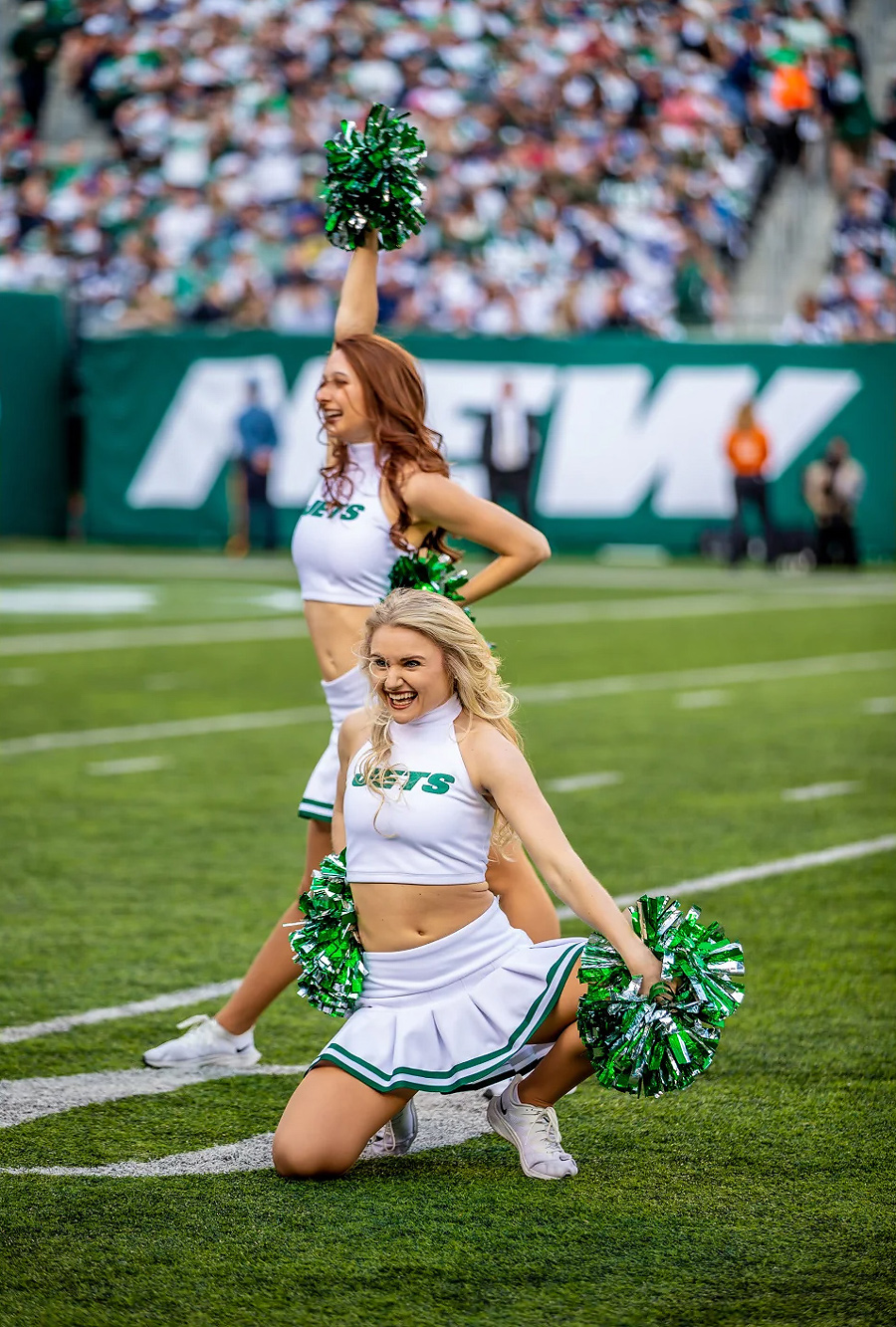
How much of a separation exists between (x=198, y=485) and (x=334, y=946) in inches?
724

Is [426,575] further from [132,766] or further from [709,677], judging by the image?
[709,677]

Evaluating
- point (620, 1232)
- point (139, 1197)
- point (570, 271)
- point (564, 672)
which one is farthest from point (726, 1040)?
point (570, 271)

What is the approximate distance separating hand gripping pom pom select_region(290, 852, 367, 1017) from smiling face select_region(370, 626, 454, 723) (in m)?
0.37

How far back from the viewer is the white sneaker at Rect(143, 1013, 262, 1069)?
170 inches

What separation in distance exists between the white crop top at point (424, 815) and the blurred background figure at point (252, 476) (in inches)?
663

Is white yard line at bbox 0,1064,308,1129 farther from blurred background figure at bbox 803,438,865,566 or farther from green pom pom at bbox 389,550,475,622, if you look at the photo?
blurred background figure at bbox 803,438,865,566

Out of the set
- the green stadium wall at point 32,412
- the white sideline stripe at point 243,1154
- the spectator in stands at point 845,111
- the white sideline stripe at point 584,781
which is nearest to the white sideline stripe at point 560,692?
the white sideline stripe at point 584,781

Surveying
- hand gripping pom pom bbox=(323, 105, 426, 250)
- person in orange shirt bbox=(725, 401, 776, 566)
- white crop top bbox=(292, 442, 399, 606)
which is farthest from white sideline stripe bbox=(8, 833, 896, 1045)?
person in orange shirt bbox=(725, 401, 776, 566)

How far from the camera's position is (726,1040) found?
457cm

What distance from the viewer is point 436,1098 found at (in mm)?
4258

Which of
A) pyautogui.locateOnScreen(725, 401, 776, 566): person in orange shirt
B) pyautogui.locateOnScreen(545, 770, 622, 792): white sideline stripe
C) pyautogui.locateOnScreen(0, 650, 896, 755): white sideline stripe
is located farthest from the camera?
pyautogui.locateOnScreen(725, 401, 776, 566): person in orange shirt

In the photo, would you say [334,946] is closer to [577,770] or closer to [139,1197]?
[139,1197]

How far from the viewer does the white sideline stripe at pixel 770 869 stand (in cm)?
604

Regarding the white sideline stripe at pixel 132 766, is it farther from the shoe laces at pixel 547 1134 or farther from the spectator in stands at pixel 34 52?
the spectator in stands at pixel 34 52
